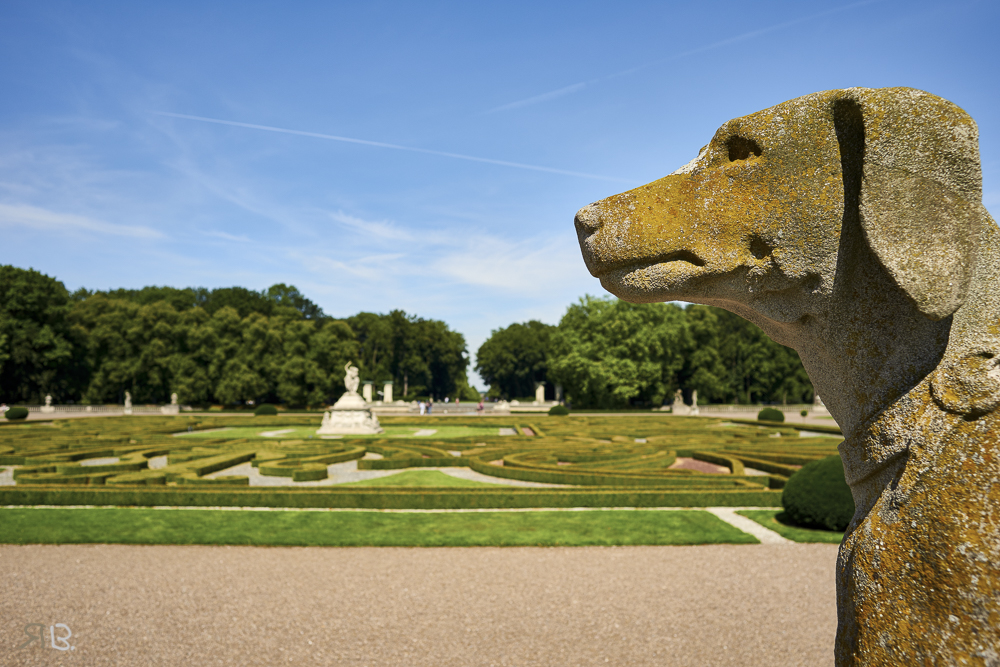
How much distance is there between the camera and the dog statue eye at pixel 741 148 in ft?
7.02

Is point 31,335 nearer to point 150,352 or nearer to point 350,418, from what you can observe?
point 150,352

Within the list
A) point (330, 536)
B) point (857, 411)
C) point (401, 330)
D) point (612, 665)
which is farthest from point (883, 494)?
point (401, 330)

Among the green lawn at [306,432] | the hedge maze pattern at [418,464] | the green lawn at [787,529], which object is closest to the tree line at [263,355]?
the green lawn at [306,432]

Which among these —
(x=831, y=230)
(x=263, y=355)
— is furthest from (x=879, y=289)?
(x=263, y=355)

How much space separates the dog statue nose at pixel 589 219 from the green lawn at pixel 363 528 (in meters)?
8.99

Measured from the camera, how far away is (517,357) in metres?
79.6

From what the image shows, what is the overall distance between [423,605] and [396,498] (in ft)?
18.1

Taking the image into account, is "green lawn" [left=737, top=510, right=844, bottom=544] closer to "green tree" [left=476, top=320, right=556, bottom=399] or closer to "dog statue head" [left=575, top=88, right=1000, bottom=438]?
"dog statue head" [left=575, top=88, right=1000, bottom=438]

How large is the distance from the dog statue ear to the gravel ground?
5839 millimetres

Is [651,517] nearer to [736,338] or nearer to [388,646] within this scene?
[388,646]

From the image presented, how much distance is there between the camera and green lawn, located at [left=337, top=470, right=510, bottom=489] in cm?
1586

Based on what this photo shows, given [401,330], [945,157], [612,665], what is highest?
[401,330]

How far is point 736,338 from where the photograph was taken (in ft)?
212

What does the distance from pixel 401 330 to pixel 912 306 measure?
75.6 m
